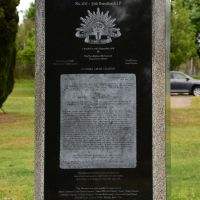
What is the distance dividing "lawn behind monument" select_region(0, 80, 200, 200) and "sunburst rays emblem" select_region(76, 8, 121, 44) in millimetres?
3728

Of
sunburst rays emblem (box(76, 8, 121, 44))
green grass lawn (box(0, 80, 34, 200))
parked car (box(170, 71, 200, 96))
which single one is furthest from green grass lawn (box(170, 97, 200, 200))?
parked car (box(170, 71, 200, 96))

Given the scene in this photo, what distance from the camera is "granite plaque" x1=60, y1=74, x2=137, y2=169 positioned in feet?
17.8

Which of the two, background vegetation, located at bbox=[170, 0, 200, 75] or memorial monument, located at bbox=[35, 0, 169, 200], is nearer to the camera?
memorial monument, located at bbox=[35, 0, 169, 200]

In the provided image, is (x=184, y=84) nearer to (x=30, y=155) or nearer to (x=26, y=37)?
(x=26, y=37)

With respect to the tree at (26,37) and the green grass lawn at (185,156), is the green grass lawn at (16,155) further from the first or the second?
the tree at (26,37)

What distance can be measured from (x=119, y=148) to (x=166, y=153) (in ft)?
1.29

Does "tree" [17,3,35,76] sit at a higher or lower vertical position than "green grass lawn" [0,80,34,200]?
higher

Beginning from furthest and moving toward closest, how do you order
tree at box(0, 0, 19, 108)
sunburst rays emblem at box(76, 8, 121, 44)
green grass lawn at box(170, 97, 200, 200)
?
tree at box(0, 0, 19, 108)
green grass lawn at box(170, 97, 200, 200)
sunburst rays emblem at box(76, 8, 121, 44)

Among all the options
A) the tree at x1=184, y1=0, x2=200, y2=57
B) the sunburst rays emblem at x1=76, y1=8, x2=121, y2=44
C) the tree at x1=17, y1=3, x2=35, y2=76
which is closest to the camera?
the sunburst rays emblem at x1=76, y1=8, x2=121, y2=44

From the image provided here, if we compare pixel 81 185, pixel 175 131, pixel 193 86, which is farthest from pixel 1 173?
pixel 193 86

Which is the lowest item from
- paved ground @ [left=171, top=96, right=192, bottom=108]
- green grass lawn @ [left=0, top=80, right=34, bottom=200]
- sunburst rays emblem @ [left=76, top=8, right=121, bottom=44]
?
paved ground @ [left=171, top=96, right=192, bottom=108]

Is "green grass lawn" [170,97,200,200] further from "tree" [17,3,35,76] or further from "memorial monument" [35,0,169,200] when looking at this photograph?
"tree" [17,3,35,76]

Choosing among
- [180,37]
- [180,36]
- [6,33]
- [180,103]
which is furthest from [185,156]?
[180,36]

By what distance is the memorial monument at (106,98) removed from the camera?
5.41 m
